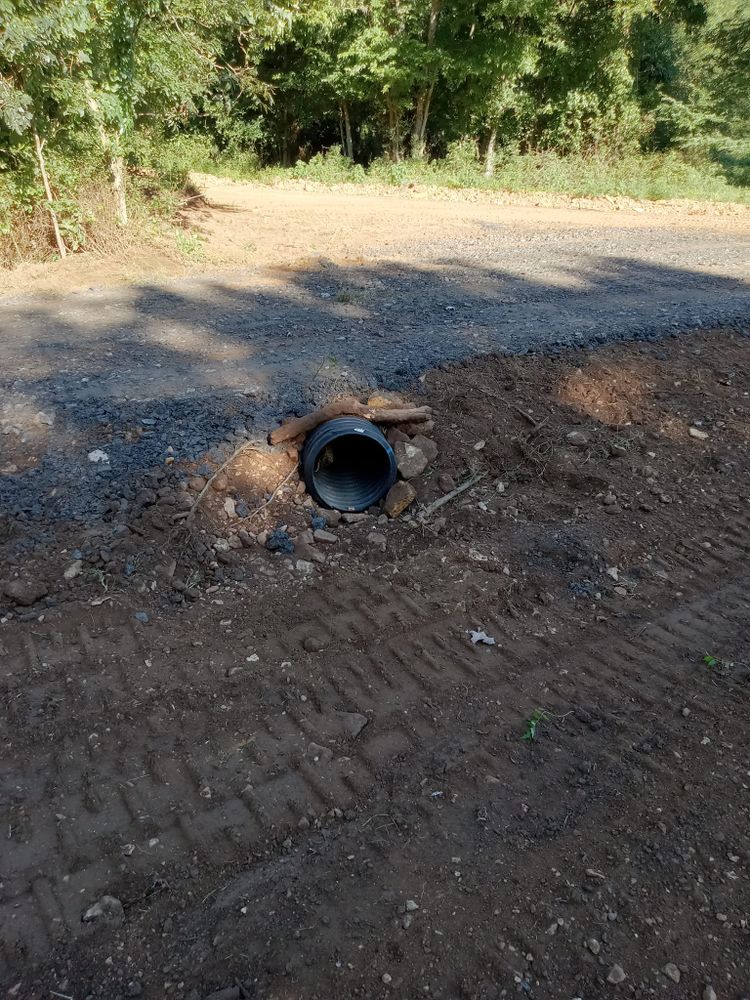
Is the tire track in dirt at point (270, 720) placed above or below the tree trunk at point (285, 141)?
below

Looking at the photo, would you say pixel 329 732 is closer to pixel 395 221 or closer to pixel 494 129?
pixel 395 221

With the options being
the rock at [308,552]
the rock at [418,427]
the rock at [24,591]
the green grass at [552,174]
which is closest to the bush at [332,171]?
the green grass at [552,174]

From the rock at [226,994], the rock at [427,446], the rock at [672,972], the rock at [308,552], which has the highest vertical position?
the rock at [427,446]

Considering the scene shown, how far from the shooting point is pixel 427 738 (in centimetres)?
329

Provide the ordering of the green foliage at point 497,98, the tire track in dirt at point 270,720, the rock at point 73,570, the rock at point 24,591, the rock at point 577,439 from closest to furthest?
1. the tire track in dirt at point 270,720
2. the rock at point 24,591
3. the rock at point 73,570
4. the rock at point 577,439
5. the green foliage at point 497,98

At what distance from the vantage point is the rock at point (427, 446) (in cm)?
518

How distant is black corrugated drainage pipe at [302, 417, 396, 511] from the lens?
4781mm

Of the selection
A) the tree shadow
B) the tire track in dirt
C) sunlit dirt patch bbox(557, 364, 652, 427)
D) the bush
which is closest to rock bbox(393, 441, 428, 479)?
the tree shadow

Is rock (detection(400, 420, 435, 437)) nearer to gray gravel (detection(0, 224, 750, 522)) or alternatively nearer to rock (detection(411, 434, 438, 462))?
rock (detection(411, 434, 438, 462))

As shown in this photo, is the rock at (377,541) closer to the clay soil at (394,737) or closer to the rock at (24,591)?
the clay soil at (394,737)

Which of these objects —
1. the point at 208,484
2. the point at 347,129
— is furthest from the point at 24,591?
the point at 347,129

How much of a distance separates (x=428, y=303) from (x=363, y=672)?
16.1 ft

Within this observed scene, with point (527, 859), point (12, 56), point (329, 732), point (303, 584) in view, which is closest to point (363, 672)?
point (329, 732)

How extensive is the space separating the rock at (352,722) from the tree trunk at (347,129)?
19099 mm
